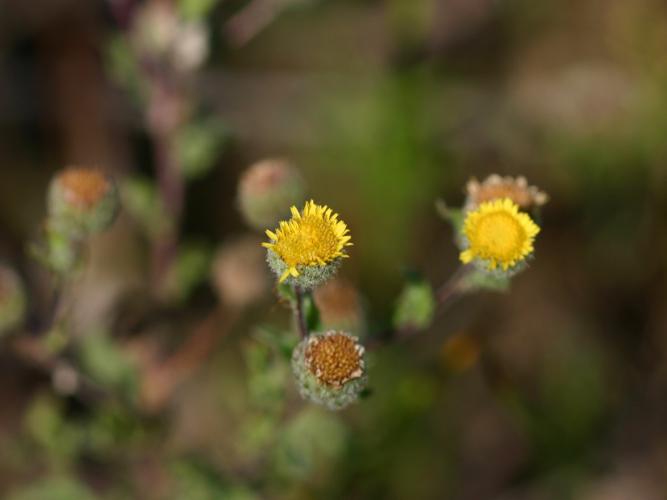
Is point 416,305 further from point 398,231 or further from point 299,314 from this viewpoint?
point 398,231

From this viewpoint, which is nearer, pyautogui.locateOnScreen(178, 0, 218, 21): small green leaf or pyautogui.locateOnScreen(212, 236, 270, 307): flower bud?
pyautogui.locateOnScreen(178, 0, 218, 21): small green leaf

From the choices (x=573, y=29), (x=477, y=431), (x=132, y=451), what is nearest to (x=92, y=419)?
(x=132, y=451)

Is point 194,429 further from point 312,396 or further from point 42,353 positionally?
point 312,396

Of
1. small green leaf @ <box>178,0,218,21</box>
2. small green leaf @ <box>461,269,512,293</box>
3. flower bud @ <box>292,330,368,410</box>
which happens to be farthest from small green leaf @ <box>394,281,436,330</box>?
small green leaf @ <box>178,0,218,21</box>

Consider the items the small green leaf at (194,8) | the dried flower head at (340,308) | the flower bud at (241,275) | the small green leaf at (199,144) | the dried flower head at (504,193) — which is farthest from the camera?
the small green leaf at (199,144)

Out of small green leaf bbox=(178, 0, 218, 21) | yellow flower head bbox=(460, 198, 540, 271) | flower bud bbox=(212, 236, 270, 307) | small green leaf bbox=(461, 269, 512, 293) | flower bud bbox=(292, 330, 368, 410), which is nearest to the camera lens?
flower bud bbox=(292, 330, 368, 410)

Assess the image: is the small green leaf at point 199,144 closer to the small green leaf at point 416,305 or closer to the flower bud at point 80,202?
the flower bud at point 80,202

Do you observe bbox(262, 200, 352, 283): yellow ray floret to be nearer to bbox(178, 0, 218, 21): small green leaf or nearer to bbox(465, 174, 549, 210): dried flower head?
bbox(465, 174, 549, 210): dried flower head

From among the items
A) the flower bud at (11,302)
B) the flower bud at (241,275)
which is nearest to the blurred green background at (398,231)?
the flower bud at (241,275)
